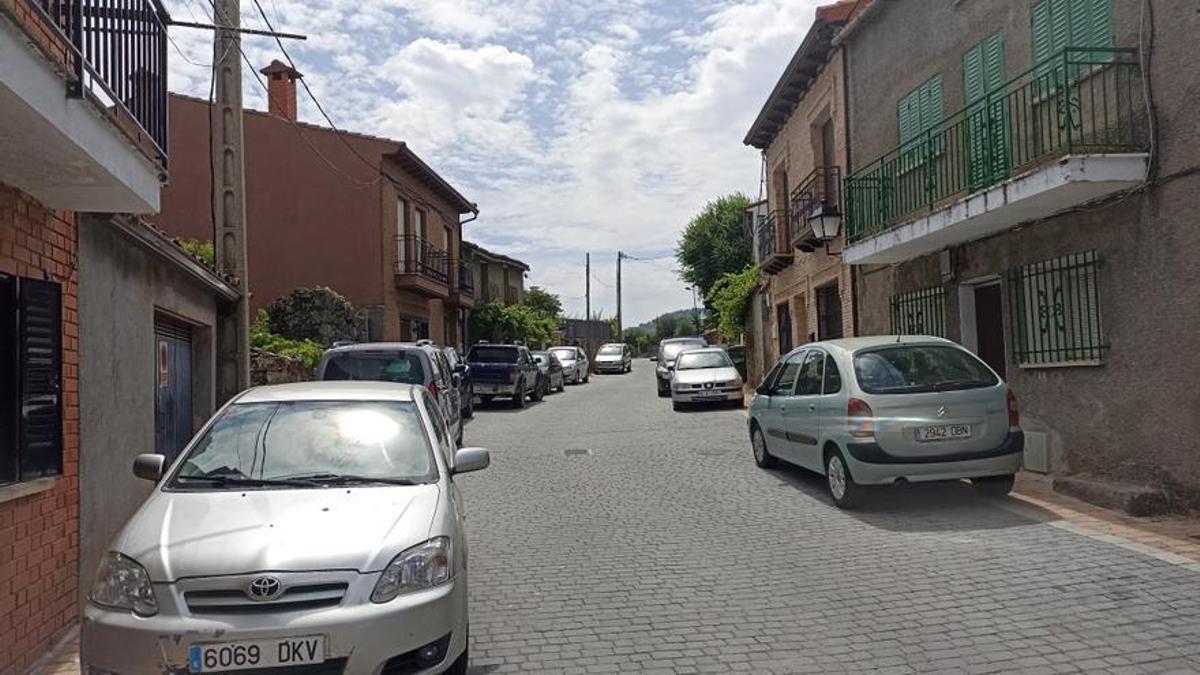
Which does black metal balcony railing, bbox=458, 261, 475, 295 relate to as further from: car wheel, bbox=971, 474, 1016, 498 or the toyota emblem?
the toyota emblem

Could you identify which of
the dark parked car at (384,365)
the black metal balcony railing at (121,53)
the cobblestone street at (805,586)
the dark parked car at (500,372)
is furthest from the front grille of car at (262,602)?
the dark parked car at (500,372)

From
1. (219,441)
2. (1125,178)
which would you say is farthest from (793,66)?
(219,441)

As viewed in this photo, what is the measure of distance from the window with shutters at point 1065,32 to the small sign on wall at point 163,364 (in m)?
8.61

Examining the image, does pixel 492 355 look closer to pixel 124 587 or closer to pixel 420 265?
pixel 420 265

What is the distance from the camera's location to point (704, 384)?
19891 mm

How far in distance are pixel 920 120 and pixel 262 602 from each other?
11477 millimetres

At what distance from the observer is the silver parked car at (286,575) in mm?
3658

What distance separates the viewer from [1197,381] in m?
7.25

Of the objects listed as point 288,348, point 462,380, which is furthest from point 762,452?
point 288,348

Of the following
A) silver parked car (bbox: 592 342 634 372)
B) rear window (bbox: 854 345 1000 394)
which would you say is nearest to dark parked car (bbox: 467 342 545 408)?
rear window (bbox: 854 345 1000 394)

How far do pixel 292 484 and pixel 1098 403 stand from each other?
742 centimetres

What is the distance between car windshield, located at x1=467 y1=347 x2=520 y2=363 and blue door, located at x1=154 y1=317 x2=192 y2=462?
1346cm

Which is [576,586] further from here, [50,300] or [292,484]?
[50,300]

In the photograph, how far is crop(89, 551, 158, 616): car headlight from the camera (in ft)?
12.4
